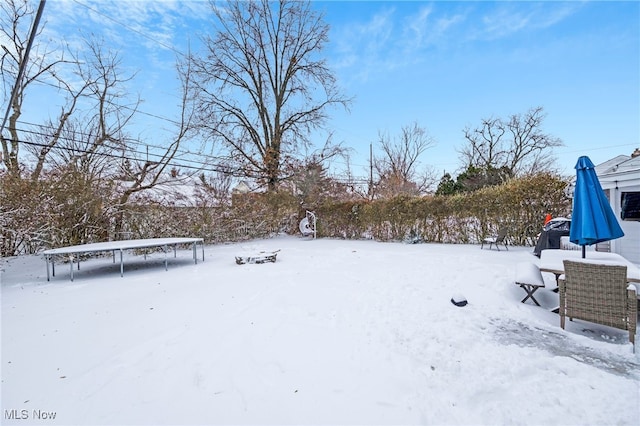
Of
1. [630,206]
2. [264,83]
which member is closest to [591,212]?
[630,206]

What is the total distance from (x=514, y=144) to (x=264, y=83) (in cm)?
1970

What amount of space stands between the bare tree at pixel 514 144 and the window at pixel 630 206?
55.0 feet

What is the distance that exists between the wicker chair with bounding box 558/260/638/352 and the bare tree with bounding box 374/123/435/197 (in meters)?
21.0

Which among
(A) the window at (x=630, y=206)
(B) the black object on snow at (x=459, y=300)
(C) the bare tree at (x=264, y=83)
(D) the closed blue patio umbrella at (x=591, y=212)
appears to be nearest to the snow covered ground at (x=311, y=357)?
(B) the black object on snow at (x=459, y=300)

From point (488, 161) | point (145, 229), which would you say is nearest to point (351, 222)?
point (145, 229)

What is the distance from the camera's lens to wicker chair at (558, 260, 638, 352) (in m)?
2.59

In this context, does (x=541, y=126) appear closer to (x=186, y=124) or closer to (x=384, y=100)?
(x=384, y=100)

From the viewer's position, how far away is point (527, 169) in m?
22.2

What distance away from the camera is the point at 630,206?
221 inches

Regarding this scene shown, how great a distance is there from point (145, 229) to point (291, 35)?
496 inches

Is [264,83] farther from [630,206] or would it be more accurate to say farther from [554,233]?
[630,206]

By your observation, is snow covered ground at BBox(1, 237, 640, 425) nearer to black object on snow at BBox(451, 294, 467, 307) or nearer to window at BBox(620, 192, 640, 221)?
black object on snow at BBox(451, 294, 467, 307)

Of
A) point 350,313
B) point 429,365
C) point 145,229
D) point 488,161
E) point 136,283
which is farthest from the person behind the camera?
point 488,161

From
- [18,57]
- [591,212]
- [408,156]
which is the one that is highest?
[18,57]
